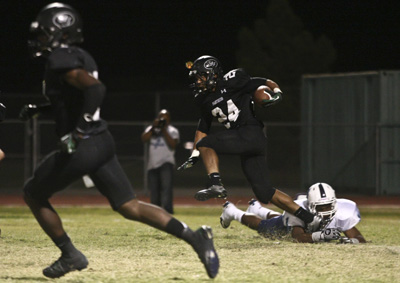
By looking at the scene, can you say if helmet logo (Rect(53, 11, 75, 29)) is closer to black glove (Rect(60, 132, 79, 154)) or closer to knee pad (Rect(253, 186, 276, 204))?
black glove (Rect(60, 132, 79, 154))

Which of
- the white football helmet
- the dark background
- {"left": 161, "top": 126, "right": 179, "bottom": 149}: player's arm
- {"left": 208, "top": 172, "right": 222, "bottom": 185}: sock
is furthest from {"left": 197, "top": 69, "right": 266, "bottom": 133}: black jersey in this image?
the dark background

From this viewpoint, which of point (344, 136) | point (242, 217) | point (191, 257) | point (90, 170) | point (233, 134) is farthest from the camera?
point (344, 136)

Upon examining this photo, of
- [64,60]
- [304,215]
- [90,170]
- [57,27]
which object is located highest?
[57,27]

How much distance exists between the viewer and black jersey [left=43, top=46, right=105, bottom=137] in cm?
620

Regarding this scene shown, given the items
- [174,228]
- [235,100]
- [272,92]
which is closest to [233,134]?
[235,100]

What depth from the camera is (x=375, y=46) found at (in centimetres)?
4775

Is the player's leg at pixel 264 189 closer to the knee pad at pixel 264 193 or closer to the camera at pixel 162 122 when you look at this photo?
the knee pad at pixel 264 193

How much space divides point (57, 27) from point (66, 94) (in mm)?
508

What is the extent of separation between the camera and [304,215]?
8820 millimetres

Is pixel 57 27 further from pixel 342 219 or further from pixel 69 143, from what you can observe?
pixel 342 219

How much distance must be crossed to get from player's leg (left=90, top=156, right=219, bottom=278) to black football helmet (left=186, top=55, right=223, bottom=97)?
2746 mm

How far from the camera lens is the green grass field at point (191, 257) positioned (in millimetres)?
6883

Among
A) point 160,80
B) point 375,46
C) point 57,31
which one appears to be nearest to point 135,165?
point 160,80

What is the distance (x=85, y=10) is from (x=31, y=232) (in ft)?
124
